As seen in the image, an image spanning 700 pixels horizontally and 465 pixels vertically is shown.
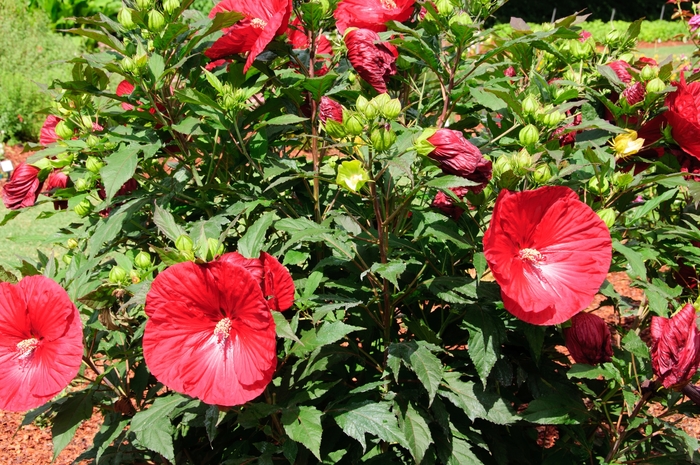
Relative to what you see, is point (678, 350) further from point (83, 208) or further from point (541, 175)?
point (83, 208)

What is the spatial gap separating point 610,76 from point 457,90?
1.17ft

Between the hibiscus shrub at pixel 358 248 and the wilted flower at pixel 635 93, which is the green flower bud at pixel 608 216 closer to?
the hibiscus shrub at pixel 358 248

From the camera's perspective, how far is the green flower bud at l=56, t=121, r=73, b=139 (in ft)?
5.28

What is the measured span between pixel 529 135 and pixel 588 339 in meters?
0.45

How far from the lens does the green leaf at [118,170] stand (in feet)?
4.32

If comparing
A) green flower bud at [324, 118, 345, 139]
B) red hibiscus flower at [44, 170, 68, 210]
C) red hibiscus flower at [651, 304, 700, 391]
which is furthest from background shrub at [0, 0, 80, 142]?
red hibiscus flower at [651, 304, 700, 391]

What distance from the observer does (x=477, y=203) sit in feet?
4.45

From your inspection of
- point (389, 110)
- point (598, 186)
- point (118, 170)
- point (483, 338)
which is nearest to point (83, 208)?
point (118, 170)

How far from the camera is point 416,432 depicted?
1.32 metres

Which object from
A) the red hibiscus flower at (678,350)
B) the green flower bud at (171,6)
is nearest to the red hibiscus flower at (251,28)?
the green flower bud at (171,6)

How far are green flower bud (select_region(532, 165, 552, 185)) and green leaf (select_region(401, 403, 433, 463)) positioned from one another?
55cm

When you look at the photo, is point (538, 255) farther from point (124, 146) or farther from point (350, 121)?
point (124, 146)

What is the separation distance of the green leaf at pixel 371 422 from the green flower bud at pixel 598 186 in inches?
25.4

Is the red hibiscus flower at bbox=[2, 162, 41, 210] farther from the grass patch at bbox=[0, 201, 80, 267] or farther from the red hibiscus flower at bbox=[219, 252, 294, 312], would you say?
the grass patch at bbox=[0, 201, 80, 267]
